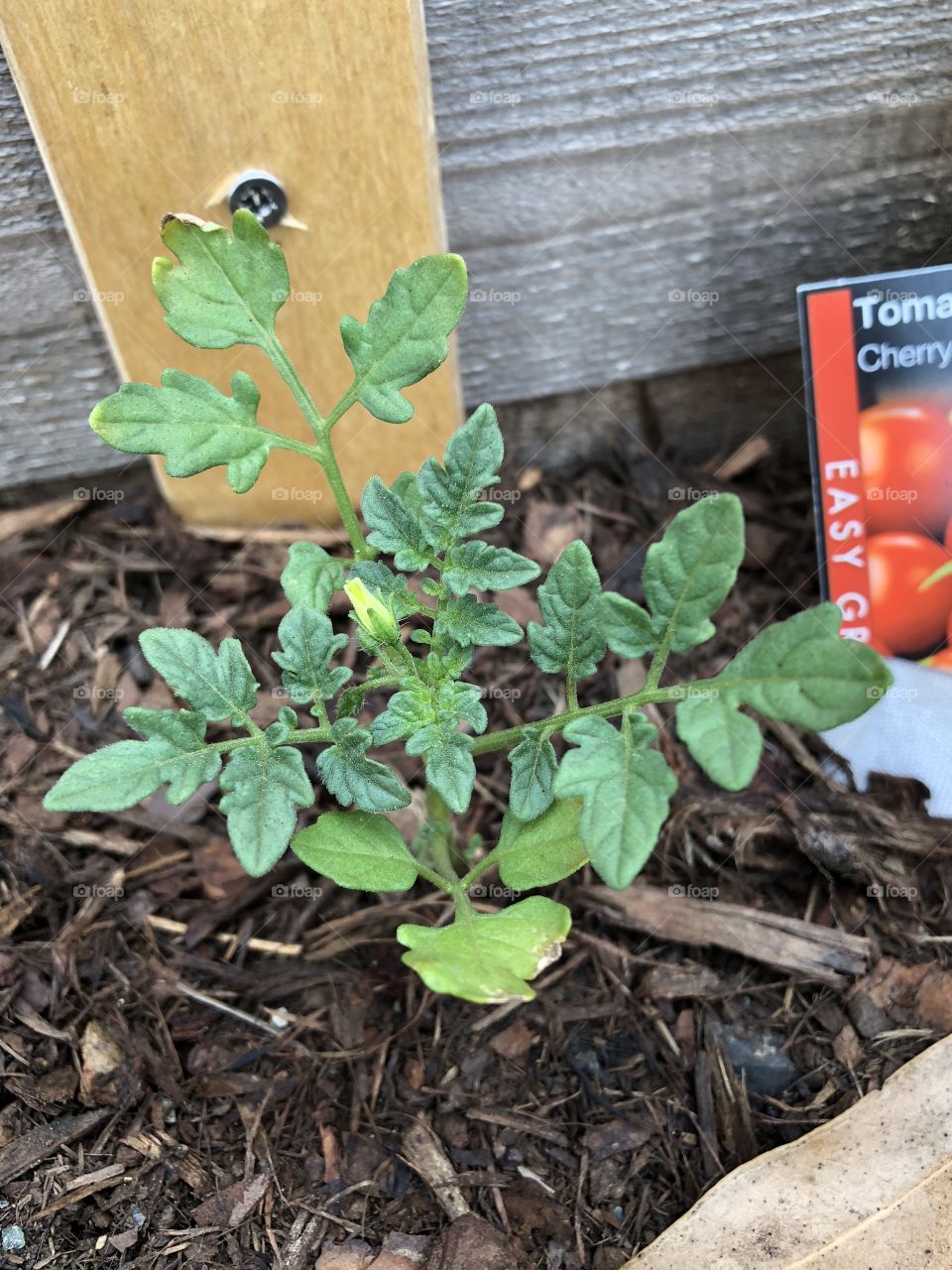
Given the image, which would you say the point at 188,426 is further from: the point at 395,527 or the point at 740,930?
the point at 740,930

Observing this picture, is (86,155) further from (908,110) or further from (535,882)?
(908,110)

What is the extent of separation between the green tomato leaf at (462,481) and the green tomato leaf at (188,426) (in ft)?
0.76

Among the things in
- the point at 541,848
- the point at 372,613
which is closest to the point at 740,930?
the point at 541,848

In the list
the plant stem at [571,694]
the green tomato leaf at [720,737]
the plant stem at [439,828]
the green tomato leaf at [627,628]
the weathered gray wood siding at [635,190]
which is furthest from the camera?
the weathered gray wood siding at [635,190]

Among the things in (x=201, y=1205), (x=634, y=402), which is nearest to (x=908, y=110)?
(x=634, y=402)

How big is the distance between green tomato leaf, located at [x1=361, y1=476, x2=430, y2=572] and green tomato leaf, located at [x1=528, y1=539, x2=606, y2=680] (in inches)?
6.3

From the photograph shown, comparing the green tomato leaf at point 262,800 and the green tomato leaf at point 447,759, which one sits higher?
the green tomato leaf at point 262,800

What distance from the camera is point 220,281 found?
136cm

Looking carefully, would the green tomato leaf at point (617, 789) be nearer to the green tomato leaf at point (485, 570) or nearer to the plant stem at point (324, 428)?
the green tomato leaf at point (485, 570)

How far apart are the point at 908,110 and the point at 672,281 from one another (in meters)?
0.47

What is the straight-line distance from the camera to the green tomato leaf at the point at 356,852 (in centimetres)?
136

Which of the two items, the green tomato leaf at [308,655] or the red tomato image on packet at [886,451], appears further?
the red tomato image on packet at [886,451]

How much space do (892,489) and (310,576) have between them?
3.24 ft

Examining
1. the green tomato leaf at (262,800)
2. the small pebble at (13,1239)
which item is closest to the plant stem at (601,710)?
the green tomato leaf at (262,800)
